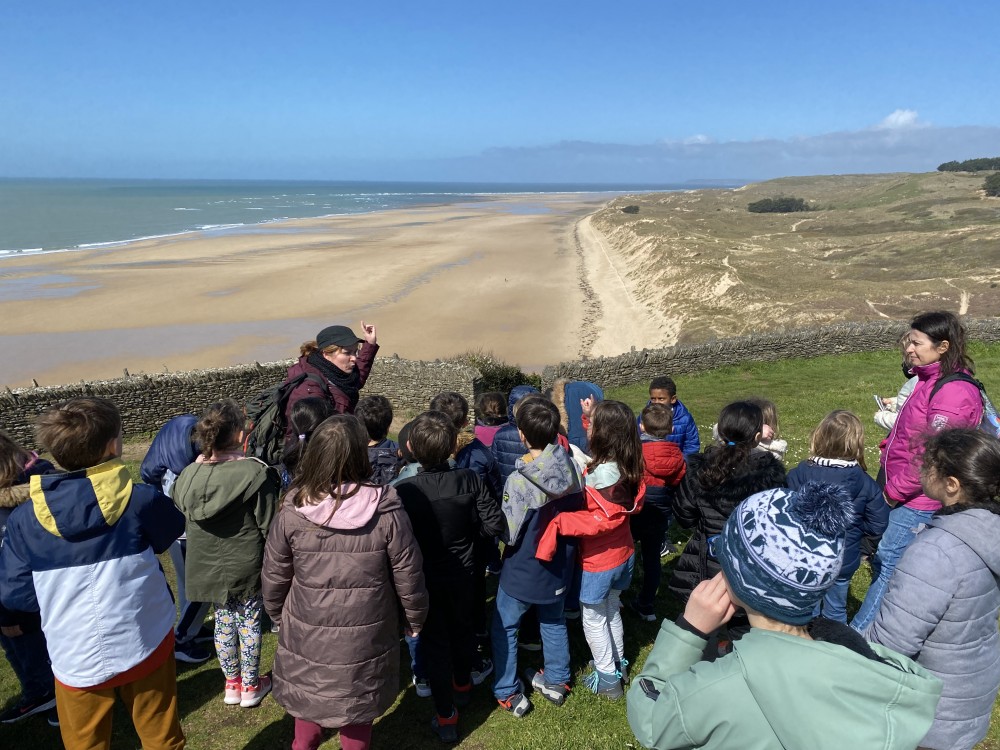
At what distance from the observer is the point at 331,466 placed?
9.21ft

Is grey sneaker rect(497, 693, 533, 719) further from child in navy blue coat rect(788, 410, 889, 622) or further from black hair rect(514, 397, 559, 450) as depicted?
child in navy blue coat rect(788, 410, 889, 622)

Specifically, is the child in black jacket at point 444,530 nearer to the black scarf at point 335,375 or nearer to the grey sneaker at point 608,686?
the grey sneaker at point 608,686

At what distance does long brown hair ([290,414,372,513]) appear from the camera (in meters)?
2.81

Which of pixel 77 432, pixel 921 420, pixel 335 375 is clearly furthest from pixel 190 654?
pixel 921 420

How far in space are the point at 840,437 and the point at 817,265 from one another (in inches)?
1181

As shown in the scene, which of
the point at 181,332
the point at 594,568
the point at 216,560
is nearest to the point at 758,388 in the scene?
the point at 594,568

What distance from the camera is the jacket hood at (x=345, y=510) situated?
9.21 ft

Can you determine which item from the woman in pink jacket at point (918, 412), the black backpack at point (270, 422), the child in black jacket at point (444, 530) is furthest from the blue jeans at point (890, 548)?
the black backpack at point (270, 422)

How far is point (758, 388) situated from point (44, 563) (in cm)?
1289

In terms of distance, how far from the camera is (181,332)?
23141mm

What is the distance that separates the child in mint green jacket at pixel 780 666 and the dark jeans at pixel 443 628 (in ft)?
6.36

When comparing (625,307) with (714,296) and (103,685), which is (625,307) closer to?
(714,296)

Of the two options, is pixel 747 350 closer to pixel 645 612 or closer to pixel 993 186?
pixel 645 612

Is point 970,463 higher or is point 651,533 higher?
point 970,463
